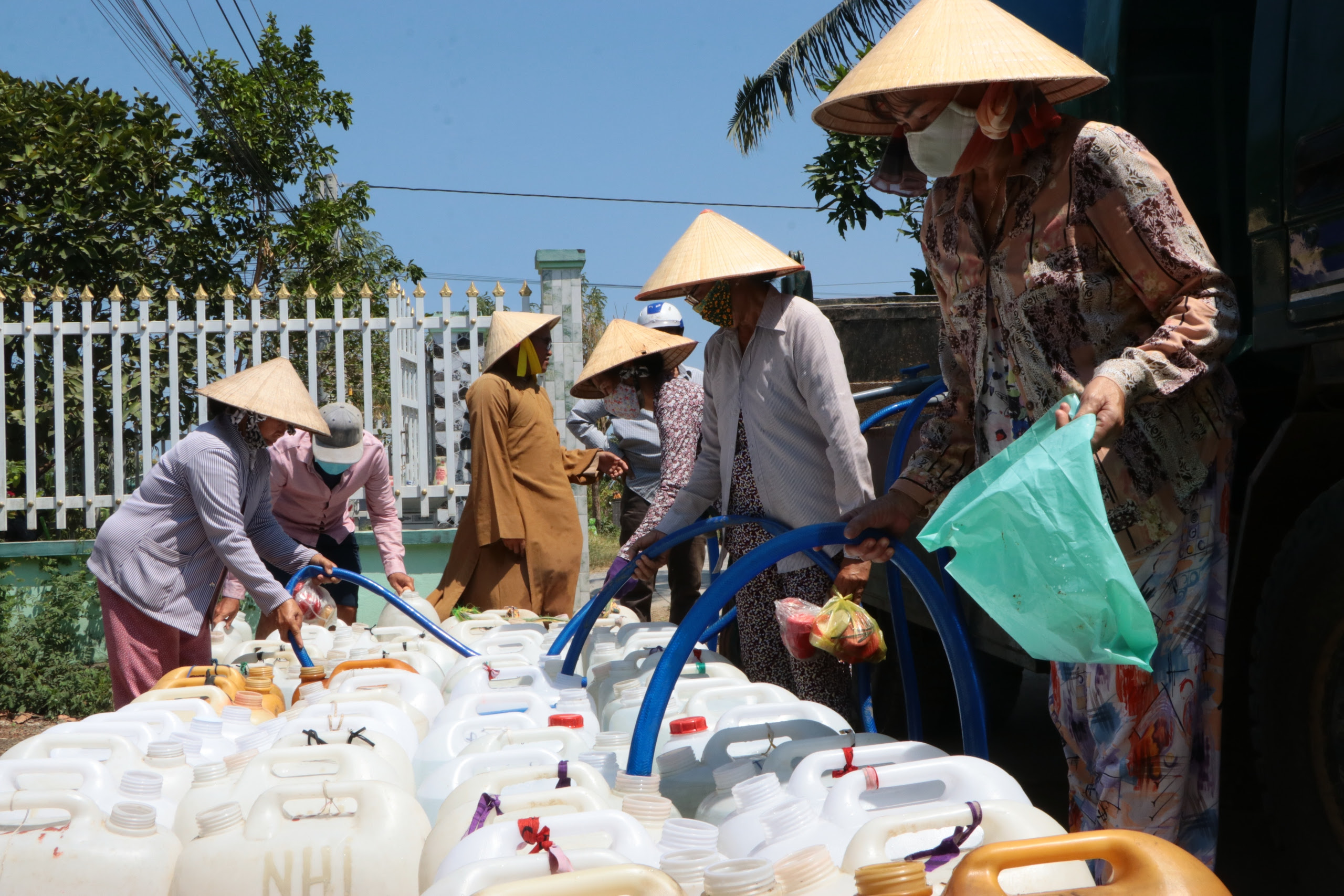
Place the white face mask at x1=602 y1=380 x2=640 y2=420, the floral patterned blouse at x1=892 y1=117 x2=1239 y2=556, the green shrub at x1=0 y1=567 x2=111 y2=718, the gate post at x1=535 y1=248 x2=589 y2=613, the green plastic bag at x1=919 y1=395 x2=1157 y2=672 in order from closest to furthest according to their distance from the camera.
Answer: the green plastic bag at x1=919 y1=395 x2=1157 y2=672
the floral patterned blouse at x1=892 y1=117 x2=1239 y2=556
the white face mask at x1=602 y1=380 x2=640 y2=420
the green shrub at x1=0 y1=567 x2=111 y2=718
the gate post at x1=535 y1=248 x2=589 y2=613

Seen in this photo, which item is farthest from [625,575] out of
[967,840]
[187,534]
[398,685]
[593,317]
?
[593,317]

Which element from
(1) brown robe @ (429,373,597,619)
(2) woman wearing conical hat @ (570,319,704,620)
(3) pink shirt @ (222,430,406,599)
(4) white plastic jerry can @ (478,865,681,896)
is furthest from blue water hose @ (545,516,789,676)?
(3) pink shirt @ (222,430,406,599)

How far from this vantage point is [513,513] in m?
5.14

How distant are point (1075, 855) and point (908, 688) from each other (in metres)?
1.16

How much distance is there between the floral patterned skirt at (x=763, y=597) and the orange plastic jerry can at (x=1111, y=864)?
70.1 inches

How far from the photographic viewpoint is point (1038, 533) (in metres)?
1.43

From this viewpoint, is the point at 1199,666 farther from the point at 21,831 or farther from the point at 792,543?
the point at 21,831

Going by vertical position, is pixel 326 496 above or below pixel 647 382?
below

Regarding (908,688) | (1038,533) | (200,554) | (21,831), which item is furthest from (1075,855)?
(200,554)

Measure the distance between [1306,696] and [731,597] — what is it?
1042 millimetres

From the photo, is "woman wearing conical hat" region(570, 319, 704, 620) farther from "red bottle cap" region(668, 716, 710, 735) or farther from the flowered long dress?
the flowered long dress

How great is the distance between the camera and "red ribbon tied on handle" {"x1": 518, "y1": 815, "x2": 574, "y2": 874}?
4.26 feet

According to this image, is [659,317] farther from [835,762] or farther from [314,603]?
[835,762]

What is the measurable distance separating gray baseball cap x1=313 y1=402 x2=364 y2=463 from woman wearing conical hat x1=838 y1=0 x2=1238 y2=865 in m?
3.52
